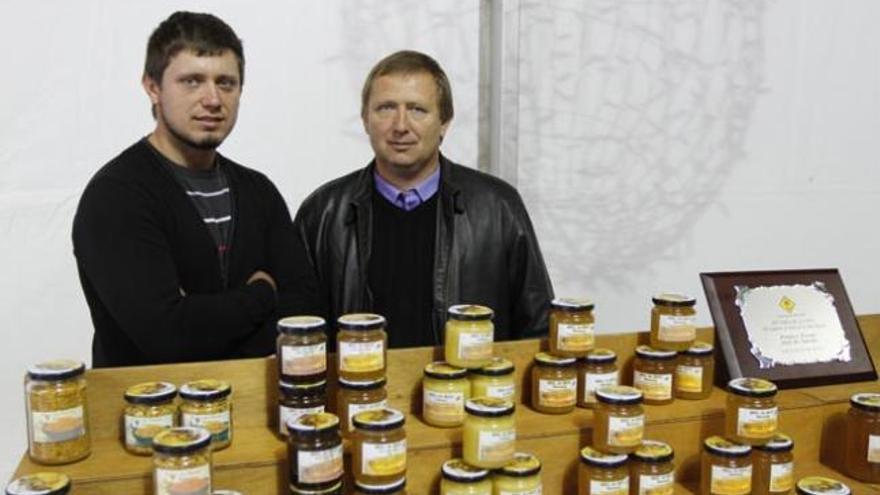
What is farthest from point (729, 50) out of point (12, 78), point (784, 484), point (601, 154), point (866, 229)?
point (12, 78)

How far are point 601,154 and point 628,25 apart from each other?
1.32 ft

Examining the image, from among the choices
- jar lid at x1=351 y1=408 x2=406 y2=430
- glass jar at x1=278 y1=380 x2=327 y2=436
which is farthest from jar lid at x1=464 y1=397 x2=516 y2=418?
glass jar at x1=278 y1=380 x2=327 y2=436

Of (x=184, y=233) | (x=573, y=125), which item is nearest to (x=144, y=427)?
(x=184, y=233)

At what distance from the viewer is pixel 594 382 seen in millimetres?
1384

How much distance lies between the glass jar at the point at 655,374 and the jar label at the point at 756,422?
5.9 inches

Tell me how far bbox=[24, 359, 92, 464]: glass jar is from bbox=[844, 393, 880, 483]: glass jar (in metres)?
1.20

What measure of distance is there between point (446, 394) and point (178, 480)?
43 cm

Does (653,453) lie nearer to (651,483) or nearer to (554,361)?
(651,483)

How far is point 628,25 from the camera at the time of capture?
2.61 meters

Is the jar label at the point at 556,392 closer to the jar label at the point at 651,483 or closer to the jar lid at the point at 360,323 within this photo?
the jar label at the point at 651,483

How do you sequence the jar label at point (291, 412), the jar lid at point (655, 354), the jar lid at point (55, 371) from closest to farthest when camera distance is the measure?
1. the jar lid at point (55, 371)
2. the jar label at point (291, 412)
3. the jar lid at point (655, 354)

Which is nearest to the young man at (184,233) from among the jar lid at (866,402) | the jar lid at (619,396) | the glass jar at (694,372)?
the jar lid at (619,396)

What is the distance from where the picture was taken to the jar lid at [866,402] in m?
1.38

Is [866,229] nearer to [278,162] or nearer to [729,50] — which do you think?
[729,50]
